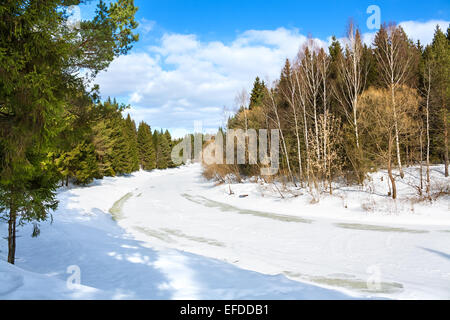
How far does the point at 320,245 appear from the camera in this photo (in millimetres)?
9328

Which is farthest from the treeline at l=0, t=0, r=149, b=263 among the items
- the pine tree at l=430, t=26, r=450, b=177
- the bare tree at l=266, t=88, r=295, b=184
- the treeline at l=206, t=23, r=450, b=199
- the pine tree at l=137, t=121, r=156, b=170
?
the pine tree at l=137, t=121, r=156, b=170

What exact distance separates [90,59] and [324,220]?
12.9 metres

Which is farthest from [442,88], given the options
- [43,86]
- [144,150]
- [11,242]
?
[144,150]

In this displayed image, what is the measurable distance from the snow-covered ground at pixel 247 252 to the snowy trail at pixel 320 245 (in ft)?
0.11

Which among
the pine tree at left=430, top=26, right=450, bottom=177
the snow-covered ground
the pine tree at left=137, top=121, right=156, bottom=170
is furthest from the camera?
the pine tree at left=137, top=121, right=156, bottom=170

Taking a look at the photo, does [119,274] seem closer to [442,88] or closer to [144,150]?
[442,88]

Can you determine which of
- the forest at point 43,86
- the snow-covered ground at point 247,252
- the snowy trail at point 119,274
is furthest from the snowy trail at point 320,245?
the forest at point 43,86

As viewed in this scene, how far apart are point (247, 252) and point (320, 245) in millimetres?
2820

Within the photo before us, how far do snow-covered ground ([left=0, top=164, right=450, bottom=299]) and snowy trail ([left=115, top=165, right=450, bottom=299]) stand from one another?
33 millimetres

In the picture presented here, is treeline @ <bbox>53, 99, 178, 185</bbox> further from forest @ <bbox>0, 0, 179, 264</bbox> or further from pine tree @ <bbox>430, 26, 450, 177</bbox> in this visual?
pine tree @ <bbox>430, 26, 450, 177</bbox>

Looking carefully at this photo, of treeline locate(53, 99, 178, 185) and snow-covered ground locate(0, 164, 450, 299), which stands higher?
treeline locate(53, 99, 178, 185)

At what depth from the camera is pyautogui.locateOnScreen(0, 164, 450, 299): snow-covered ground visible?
4859 millimetres
